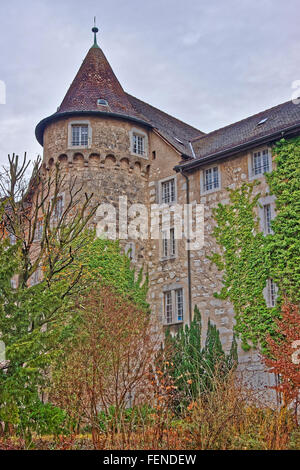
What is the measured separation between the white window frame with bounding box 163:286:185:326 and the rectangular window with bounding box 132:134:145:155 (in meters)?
5.71

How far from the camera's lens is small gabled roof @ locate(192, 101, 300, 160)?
20547 millimetres

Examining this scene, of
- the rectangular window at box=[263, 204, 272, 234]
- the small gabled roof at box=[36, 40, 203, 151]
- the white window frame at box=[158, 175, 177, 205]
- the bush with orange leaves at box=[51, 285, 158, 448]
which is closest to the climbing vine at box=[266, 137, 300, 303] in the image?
the rectangular window at box=[263, 204, 272, 234]

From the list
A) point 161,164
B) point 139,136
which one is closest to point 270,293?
point 161,164

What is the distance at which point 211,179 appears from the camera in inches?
876

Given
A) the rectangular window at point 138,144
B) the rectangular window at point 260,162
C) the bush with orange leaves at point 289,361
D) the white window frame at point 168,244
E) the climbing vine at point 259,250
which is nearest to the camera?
the bush with orange leaves at point 289,361

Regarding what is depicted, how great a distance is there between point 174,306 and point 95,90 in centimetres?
922

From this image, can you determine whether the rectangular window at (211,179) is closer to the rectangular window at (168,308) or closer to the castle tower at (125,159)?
the castle tower at (125,159)

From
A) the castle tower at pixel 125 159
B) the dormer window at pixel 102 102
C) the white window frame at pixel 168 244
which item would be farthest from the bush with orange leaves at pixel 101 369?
the dormer window at pixel 102 102

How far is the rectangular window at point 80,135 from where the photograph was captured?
2306 cm

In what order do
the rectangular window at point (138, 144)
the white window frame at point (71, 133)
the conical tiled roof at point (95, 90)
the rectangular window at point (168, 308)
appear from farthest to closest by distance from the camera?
the rectangular window at point (138, 144) < the conical tiled roof at point (95, 90) < the white window frame at point (71, 133) < the rectangular window at point (168, 308)

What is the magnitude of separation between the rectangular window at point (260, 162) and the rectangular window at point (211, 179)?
1.60 metres

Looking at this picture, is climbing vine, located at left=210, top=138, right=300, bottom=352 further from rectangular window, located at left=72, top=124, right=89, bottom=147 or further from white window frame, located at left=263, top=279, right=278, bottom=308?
rectangular window, located at left=72, top=124, right=89, bottom=147

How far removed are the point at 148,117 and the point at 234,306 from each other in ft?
32.3

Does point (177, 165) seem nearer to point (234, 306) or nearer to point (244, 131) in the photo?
point (244, 131)
